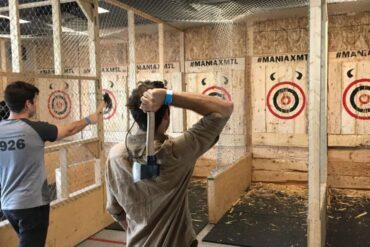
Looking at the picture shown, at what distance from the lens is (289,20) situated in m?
5.08

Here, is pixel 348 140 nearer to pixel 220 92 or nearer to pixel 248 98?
pixel 248 98

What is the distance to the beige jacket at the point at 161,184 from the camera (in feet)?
3.97

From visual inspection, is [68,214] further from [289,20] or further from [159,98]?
[289,20]

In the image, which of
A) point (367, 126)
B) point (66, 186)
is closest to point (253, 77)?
point (367, 126)

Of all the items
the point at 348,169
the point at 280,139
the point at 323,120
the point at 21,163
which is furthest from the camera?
the point at 280,139

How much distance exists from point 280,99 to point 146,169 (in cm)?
440

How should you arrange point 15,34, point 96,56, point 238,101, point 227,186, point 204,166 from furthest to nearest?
point 204,166, point 238,101, point 227,186, point 96,56, point 15,34

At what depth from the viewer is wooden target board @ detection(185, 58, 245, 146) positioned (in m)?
5.41

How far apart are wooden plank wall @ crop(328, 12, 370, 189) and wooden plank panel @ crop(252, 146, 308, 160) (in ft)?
1.23

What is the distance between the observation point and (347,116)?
4914 mm

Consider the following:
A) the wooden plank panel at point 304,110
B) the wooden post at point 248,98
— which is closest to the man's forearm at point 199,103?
the wooden plank panel at point 304,110

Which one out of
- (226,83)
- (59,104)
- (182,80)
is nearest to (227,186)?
(226,83)

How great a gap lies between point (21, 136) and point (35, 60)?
184 inches

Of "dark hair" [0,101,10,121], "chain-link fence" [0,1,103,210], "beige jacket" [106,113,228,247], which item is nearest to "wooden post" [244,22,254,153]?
"chain-link fence" [0,1,103,210]
